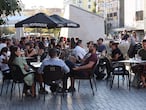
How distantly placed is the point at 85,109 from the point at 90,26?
69.7 ft

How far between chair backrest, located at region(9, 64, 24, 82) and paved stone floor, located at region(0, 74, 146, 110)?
0.57 meters

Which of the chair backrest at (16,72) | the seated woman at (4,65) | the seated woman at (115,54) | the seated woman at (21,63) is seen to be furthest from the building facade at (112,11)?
the chair backrest at (16,72)

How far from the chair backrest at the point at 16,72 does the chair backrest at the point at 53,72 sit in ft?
2.12

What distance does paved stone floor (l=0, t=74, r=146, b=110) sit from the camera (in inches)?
375

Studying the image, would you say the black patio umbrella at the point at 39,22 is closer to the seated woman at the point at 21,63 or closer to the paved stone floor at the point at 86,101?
the paved stone floor at the point at 86,101

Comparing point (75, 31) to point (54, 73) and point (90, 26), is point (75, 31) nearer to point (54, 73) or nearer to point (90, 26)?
point (90, 26)

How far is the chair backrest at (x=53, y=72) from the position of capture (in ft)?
33.9

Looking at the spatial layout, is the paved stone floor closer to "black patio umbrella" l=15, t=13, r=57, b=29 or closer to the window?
"black patio umbrella" l=15, t=13, r=57, b=29

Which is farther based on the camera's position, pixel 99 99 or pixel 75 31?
pixel 75 31

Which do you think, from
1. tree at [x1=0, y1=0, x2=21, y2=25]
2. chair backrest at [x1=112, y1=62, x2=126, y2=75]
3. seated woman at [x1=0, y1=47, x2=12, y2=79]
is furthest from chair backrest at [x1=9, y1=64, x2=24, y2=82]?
chair backrest at [x1=112, y1=62, x2=126, y2=75]

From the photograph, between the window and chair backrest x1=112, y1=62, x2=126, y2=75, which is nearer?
chair backrest x1=112, y1=62, x2=126, y2=75

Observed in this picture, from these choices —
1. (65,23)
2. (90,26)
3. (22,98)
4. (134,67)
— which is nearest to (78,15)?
(90,26)

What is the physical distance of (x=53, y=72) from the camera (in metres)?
10.4

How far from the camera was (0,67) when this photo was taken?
12539 millimetres
